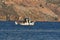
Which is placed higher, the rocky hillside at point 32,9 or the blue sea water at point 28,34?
the blue sea water at point 28,34

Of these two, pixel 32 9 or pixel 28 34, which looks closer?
pixel 28 34

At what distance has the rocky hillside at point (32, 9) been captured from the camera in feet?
475

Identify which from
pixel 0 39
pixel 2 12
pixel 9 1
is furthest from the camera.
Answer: pixel 9 1

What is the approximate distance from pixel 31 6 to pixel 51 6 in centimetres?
888

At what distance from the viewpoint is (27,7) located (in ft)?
501

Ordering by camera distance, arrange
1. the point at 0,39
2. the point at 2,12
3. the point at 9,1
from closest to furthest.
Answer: the point at 0,39 < the point at 2,12 < the point at 9,1

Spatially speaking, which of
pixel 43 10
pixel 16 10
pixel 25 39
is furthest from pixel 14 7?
pixel 25 39

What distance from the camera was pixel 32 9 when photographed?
152 m

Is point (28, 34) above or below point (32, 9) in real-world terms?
above

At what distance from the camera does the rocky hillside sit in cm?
14488

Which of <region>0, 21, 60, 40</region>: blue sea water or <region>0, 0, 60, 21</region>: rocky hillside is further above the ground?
<region>0, 21, 60, 40</region>: blue sea water

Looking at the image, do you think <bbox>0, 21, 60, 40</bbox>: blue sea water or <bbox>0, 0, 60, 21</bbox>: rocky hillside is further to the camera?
<bbox>0, 0, 60, 21</bbox>: rocky hillside

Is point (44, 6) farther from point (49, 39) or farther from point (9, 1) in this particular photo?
point (49, 39)

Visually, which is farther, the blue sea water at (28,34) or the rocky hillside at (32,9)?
the rocky hillside at (32,9)
